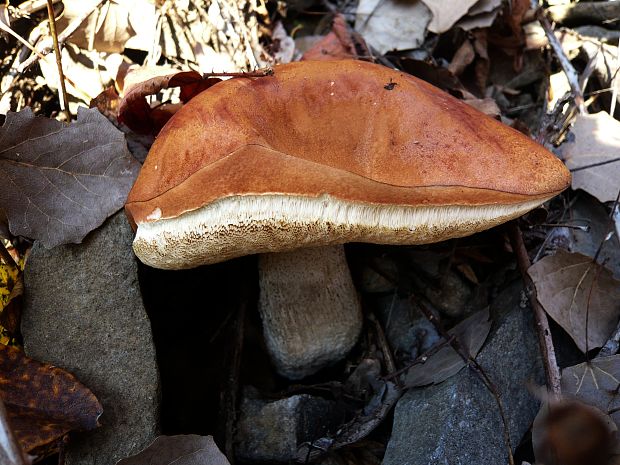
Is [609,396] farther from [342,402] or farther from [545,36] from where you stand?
[545,36]

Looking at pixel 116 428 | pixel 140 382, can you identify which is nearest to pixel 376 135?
pixel 140 382

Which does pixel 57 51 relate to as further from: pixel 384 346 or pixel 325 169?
pixel 384 346

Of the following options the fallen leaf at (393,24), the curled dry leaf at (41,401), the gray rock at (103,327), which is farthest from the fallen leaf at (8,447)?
the fallen leaf at (393,24)

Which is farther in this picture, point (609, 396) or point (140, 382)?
point (140, 382)

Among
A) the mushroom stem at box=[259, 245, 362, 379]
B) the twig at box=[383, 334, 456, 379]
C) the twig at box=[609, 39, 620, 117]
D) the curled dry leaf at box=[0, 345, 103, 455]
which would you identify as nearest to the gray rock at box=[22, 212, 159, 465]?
the curled dry leaf at box=[0, 345, 103, 455]

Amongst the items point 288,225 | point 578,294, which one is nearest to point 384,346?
point 578,294
